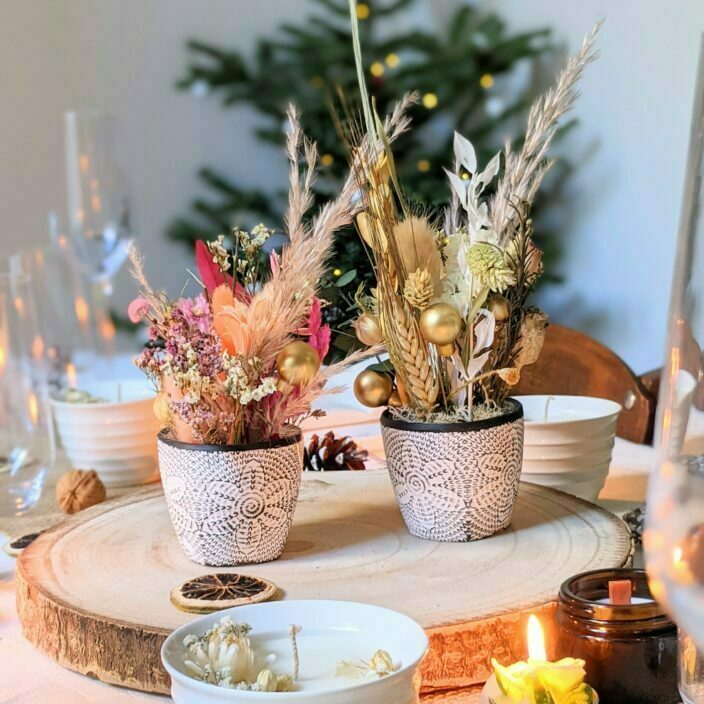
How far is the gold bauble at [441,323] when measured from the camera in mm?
737

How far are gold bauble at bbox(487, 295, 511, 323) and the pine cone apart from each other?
354 millimetres

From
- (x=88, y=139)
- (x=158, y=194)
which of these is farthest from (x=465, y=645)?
(x=158, y=194)

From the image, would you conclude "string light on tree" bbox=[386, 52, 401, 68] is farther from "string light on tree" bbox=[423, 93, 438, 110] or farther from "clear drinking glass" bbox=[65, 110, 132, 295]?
"clear drinking glass" bbox=[65, 110, 132, 295]

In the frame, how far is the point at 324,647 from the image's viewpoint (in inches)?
21.6

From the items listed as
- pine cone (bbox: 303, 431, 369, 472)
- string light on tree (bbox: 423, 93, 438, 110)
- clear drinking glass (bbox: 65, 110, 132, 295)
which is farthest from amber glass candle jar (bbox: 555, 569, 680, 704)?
string light on tree (bbox: 423, 93, 438, 110)

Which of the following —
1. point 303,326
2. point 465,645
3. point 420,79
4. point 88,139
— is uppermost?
point 420,79

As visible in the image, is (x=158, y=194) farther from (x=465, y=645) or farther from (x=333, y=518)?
(x=465, y=645)

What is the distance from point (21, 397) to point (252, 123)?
295 centimetres

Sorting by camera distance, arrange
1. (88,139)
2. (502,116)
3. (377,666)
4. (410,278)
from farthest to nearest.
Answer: (502,116), (88,139), (410,278), (377,666)

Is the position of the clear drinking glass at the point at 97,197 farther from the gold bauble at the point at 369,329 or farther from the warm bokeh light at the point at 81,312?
the gold bauble at the point at 369,329

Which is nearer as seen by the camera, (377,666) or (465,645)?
(377,666)

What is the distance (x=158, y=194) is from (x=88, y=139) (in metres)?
1.56

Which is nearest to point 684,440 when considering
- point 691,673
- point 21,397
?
point 691,673

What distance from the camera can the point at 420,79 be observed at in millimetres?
3215
